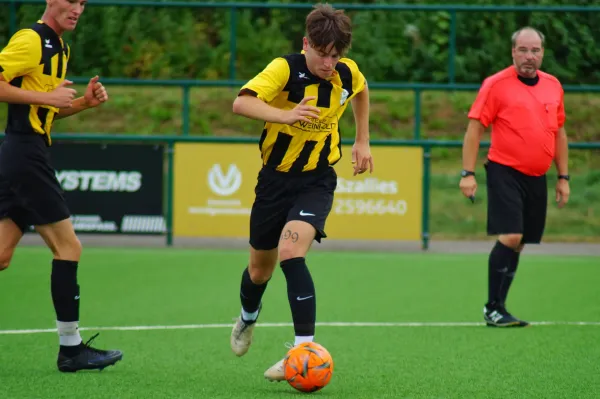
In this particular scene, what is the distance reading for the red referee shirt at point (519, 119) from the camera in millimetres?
8281

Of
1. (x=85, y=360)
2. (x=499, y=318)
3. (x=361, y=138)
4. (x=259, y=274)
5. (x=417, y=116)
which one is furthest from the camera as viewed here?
(x=417, y=116)

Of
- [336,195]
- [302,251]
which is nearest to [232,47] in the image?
[336,195]

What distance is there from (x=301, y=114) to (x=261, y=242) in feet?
3.34

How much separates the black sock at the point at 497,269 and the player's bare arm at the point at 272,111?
3.02 m

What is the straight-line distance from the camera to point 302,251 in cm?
591

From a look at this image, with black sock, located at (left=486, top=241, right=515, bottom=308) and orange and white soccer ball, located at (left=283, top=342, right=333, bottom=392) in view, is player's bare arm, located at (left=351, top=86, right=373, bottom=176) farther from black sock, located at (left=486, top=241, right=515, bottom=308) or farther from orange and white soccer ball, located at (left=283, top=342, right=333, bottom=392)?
black sock, located at (left=486, top=241, right=515, bottom=308)

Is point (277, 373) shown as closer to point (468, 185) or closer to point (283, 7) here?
point (468, 185)

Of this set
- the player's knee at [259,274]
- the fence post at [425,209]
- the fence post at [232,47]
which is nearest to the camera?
the player's knee at [259,274]

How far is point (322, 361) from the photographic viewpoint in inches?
221

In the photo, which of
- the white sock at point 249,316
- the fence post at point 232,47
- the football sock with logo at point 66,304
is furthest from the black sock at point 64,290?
the fence post at point 232,47

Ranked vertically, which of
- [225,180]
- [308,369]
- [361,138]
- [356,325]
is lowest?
[356,325]

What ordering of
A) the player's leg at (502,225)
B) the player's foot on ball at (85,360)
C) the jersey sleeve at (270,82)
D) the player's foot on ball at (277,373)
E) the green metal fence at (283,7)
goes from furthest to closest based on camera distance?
the green metal fence at (283,7) < the player's leg at (502,225) < the player's foot on ball at (85,360) < the jersey sleeve at (270,82) < the player's foot on ball at (277,373)

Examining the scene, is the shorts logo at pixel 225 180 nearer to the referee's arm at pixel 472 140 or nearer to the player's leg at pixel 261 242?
the referee's arm at pixel 472 140

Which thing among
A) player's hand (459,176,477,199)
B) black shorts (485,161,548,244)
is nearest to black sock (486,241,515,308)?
black shorts (485,161,548,244)
